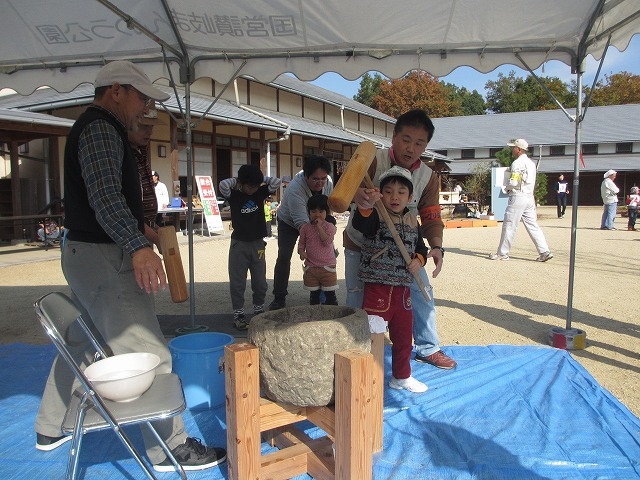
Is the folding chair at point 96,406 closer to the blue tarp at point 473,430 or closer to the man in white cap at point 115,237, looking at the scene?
the man in white cap at point 115,237

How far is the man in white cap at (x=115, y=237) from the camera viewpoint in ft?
6.50

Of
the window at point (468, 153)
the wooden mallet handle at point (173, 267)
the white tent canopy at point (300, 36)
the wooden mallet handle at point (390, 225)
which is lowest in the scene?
the wooden mallet handle at point (173, 267)

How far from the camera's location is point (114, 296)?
219cm

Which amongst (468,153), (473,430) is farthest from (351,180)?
(468,153)

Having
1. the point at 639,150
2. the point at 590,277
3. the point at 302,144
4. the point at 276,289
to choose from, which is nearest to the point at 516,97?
the point at 639,150

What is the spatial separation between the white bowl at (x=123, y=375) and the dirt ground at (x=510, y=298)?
2.65 metres

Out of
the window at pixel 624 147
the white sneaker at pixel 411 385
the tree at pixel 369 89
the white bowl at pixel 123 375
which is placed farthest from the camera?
the tree at pixel 369 89

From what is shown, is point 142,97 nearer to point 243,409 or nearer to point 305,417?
point 243,409

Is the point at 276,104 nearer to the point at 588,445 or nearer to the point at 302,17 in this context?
the point at 302,17

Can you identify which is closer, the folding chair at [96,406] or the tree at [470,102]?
the folding chair at [96,406]

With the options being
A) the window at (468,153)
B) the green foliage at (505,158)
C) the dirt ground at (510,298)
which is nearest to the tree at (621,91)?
the window at (468,153)

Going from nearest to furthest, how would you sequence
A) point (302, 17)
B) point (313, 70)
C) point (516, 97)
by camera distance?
point (302, 17) → point (313, 70) → point (516, 97)

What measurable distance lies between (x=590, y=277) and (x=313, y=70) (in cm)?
517

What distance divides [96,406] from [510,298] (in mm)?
5004
